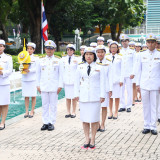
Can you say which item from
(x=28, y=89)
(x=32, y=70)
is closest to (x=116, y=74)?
(x=32, y=70)

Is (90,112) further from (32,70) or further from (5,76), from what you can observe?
(32,70)

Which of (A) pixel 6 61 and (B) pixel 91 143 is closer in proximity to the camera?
(B) pixel 91 143

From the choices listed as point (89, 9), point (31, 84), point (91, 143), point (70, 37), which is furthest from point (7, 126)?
point (70, 37)

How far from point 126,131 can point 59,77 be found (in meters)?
1.96

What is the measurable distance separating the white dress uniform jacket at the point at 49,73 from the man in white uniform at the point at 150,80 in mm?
1862

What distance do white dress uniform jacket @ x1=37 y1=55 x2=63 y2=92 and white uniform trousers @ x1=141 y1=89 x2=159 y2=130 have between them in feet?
6.38

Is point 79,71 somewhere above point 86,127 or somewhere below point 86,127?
above

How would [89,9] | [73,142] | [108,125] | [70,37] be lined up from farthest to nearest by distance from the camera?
[70,37] → [89,9] → [108,125] → [73,142]

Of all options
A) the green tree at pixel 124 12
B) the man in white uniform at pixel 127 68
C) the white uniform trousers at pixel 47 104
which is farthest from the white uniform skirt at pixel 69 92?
the green tree at pixel 124 12

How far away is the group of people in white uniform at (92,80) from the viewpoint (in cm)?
714

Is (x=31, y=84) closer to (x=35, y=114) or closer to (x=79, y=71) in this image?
(x=35, y=114)

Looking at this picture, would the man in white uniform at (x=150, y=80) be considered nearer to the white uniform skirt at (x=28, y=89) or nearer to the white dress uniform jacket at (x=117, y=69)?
the white dress uniform jacket at (x=117, y=69)

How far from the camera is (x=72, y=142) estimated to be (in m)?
7.75

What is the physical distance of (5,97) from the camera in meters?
9.23
